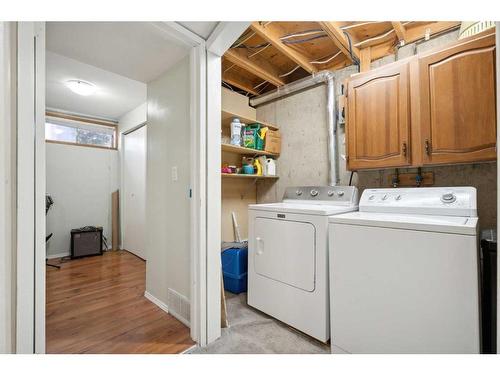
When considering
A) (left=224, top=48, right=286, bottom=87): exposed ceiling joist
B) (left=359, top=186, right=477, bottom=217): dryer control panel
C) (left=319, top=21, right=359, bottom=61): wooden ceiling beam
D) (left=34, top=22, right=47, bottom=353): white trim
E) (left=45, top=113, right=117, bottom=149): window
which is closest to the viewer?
(left=34, top=22, right=47, bottom=353): white trim

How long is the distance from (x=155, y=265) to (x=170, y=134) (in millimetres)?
1222

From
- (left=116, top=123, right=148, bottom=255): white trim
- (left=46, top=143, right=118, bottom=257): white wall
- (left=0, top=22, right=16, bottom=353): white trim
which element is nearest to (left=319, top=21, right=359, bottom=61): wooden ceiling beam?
(left=0, top=22, right=16, bottom=353): white trim

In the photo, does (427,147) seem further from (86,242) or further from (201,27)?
(86,242)

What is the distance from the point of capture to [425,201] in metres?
1.51

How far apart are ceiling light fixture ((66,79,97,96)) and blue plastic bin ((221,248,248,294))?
2665mm

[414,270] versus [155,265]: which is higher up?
[414,270]

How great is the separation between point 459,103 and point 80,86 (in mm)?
3769

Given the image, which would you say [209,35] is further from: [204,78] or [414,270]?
[414,270]

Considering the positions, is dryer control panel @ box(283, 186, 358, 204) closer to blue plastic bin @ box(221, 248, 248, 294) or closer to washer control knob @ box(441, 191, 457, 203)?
washer control knob @ box(441, 191, 457, 203)

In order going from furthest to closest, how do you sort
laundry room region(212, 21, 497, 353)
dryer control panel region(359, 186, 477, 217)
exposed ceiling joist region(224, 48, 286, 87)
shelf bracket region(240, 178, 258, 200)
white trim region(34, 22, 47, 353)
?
1. shelf bracket region(240, 178, 258, 200)
2. exposed ceiling joist region(224, 48, 286, 87)
3. dryer control panel region(359, 186, 477, 217)
4. laundry room region(212, 21, 497, 353)
5. white trim region(34, 22, 47, 353)

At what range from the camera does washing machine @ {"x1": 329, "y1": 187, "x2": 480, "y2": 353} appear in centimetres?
107

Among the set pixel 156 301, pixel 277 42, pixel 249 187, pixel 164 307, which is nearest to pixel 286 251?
pixel 164 307
